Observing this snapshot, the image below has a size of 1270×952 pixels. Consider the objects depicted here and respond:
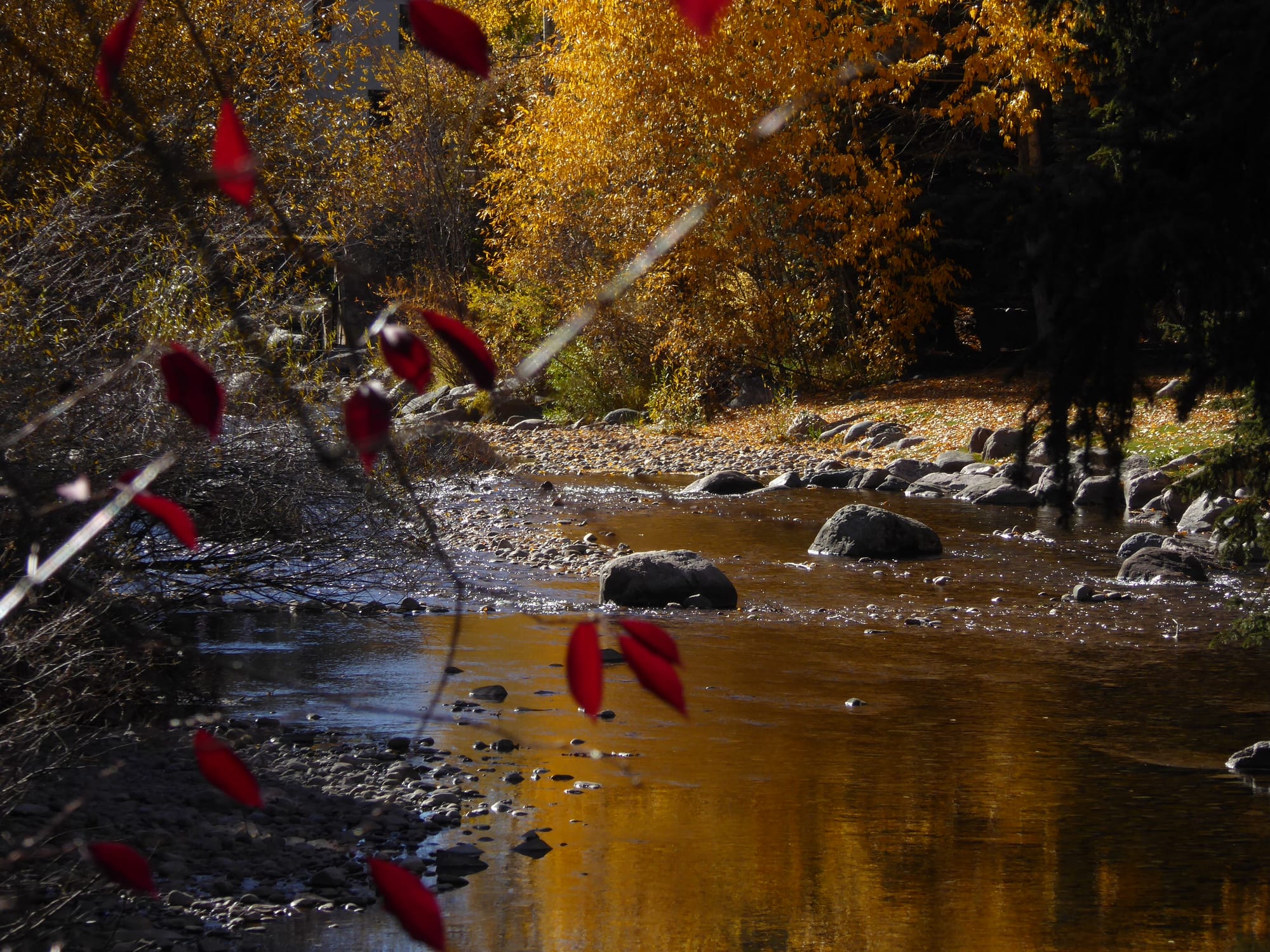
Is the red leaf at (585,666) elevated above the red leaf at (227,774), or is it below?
above

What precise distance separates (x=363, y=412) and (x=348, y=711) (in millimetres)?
6054

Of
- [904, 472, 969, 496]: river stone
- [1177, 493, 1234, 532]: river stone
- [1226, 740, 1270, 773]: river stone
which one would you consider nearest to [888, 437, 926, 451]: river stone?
[904, 472, 969, 496]: river stone

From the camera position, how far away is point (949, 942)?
16.2ft

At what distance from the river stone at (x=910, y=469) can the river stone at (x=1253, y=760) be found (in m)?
10.5

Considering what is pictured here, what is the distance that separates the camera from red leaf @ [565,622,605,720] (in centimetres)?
172

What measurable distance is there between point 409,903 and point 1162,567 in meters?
10.8

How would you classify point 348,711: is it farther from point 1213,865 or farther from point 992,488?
point 992,488

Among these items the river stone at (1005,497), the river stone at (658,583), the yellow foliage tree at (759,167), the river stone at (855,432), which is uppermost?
the yellow foliage tree at (759,167)

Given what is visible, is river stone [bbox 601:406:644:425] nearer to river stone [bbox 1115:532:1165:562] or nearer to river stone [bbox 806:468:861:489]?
river stone [bbox 806:468:861:489]

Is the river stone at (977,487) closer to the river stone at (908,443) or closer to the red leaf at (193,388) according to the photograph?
the river stone at (908,443)

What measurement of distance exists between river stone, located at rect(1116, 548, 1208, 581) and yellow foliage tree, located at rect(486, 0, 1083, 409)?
919cm

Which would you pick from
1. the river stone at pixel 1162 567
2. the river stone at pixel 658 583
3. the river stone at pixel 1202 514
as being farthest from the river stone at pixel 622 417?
the river stone at pixel 658 583

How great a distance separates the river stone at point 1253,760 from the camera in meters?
6.84

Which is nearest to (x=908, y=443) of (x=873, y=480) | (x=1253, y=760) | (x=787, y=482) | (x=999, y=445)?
(x=999, y=445)
